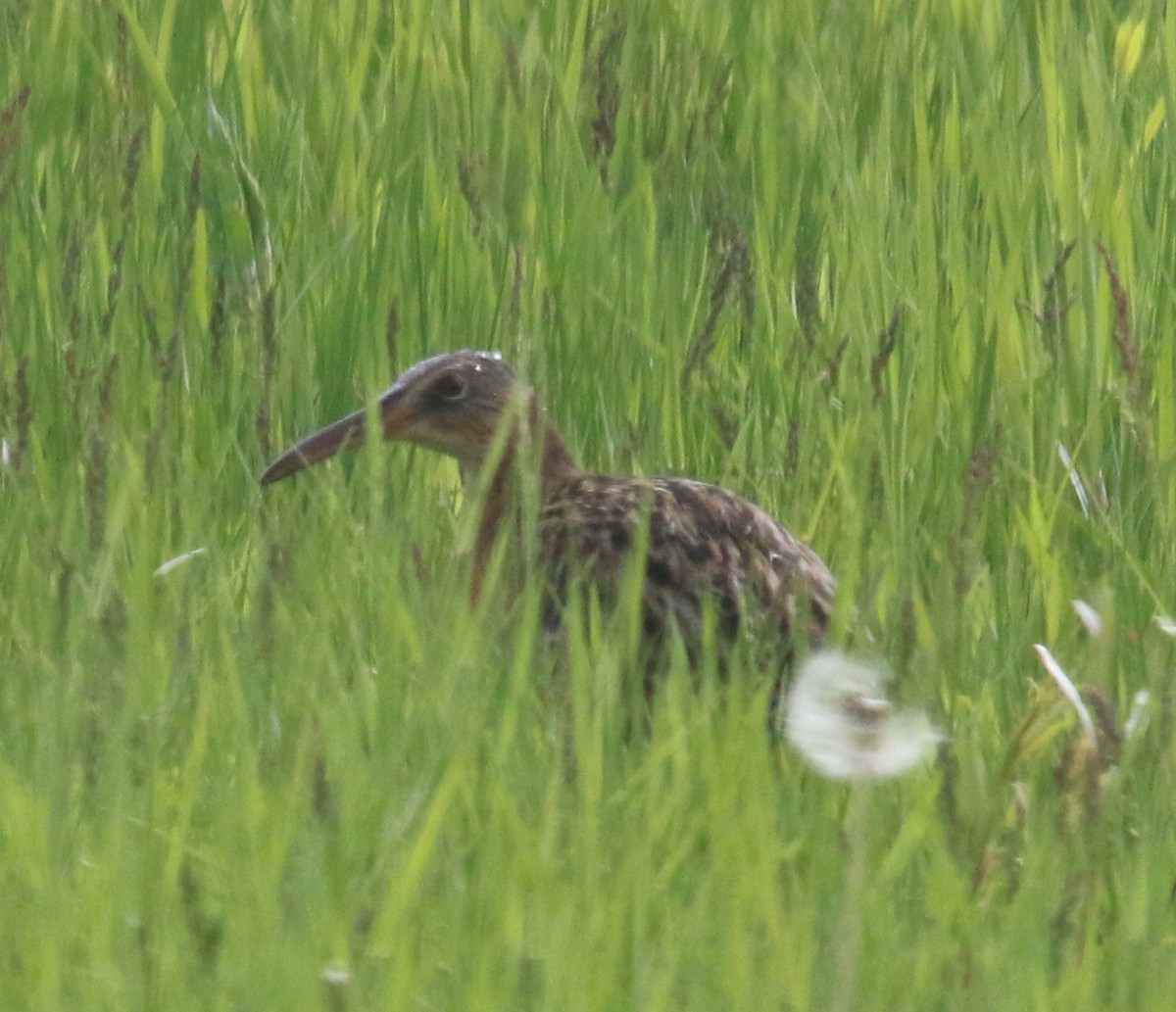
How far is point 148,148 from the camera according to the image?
534cm

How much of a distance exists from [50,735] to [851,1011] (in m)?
1.06

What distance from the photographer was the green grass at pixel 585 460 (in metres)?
2.71

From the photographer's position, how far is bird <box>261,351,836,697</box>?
397 centimetres

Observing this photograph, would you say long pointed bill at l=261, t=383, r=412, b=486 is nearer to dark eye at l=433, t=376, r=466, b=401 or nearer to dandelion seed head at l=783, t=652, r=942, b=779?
dark eye at l=433, t=376, r=466, b=401

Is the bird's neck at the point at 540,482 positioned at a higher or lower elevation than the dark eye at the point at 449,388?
lower

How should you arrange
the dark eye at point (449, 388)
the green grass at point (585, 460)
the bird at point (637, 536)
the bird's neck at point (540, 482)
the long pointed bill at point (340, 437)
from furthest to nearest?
the dark eye at point (449, 388)
the bird's neck at point (540, 482)
the long pointed bill at point (340, 437)
the bird at point (637, 536)
the green grass at point (585, 460)

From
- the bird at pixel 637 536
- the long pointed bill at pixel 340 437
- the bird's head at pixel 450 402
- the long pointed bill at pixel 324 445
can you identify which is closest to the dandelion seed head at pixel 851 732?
the bird at pixel 637 536

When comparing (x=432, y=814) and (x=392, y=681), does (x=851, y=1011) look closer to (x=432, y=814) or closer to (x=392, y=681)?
(x=432, y=814)

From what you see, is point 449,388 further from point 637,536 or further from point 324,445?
point 637,536

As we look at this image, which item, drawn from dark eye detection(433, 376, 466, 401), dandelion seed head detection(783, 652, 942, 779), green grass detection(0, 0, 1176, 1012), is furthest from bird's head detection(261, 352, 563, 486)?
dandelion seed head detection(783, 652, 942, 779)

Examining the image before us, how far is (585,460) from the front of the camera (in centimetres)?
489

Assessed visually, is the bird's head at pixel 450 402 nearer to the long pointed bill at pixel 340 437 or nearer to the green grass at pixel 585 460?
the long pointed bill at pixel 340 437

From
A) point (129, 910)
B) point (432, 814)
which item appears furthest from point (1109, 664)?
point (129, 910)

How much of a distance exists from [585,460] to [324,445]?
65 cm
